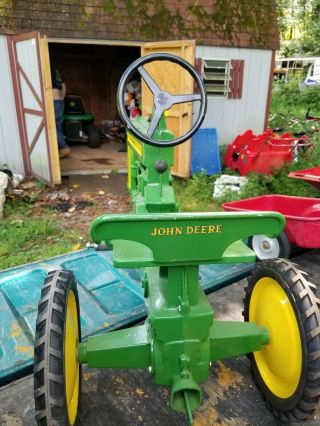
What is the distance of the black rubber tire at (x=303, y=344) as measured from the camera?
5.36 ft

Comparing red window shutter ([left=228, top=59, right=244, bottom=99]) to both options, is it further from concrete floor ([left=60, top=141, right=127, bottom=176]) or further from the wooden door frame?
the wooden door frame

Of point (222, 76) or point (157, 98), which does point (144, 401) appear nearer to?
point (157, 98)

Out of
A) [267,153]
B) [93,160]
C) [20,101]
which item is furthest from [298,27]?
[20,101]

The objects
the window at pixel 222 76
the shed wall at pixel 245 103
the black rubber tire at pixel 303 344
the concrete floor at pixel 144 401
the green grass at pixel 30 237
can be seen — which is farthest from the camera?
the shed wall at pixel 245 103

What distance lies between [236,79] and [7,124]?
4129mm

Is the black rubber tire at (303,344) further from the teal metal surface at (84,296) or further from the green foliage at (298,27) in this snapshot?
the green foliage at (298,27)

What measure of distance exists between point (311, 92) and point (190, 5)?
9.54 meters

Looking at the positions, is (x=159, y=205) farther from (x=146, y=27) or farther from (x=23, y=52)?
(x=146, y=27)

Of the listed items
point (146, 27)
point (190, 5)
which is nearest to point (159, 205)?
point (146, 27)

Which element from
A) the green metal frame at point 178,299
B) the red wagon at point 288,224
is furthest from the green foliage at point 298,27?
the green metal frame at point 178,299

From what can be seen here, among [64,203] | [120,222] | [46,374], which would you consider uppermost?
[120,222]

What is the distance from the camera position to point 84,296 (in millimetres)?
2842

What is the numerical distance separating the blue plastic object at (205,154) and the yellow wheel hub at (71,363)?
456 cm

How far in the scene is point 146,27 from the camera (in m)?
6.16
